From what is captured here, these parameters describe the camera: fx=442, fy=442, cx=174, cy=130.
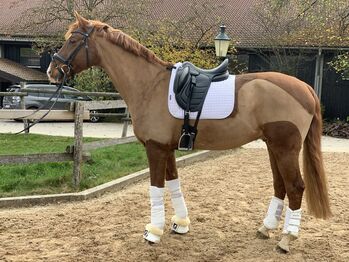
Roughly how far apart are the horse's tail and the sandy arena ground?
37 cm

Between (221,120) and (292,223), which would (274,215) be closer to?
(292,223)

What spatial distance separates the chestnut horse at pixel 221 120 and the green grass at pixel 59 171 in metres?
2.42

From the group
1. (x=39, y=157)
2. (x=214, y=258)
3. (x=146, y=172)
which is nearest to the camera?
(x=214, y=258)

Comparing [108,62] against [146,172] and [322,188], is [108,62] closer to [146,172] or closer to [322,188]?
[322,188]

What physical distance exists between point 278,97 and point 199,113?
74cm

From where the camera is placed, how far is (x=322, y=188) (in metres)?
4.28

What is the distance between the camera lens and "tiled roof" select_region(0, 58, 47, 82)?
879 inches

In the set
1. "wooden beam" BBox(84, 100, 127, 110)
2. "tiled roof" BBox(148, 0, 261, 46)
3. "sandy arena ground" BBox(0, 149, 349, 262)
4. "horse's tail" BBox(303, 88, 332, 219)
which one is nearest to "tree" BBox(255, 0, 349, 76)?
"tiled roof" BBox(148, 0, 261, 46)

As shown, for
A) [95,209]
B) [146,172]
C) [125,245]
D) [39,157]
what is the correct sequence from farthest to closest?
[146,172] < [39,157] < [95,209] < [125,245]

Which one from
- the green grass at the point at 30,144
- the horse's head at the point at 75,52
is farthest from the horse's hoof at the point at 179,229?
the green grass at the point at 30,144

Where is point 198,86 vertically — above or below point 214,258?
above

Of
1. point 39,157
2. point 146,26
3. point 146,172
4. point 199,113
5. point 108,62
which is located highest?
point 146,26

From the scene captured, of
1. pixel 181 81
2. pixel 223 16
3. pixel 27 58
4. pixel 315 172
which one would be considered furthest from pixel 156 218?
pixel 27 58

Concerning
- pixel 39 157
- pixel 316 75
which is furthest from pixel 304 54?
pixel 39 157
